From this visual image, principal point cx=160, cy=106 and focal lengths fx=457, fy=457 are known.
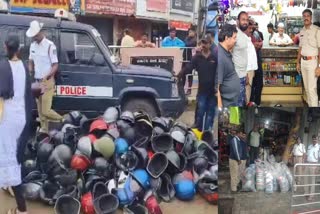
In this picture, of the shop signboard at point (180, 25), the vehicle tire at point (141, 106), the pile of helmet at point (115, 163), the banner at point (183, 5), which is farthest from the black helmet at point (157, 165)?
the banner at point (183, 5)

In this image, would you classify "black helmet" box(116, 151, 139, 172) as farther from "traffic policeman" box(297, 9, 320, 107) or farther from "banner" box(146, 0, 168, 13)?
"traffic policeman" box(297, 9, 320, 107)

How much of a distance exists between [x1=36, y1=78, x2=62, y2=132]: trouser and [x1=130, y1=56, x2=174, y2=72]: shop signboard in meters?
0.42

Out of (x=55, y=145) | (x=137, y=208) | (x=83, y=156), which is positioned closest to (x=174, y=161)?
(x=137, y=208)

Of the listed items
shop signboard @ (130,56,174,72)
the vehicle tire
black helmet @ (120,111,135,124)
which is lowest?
black helmet @ (120,111,135,124)

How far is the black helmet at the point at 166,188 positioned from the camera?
7.94 ft

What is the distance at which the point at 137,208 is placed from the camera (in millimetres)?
2402

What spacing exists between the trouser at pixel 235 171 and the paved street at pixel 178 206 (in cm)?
26

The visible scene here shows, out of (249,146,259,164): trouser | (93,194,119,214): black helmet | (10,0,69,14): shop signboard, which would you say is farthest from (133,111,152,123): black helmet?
(249,146,259,164): trouser

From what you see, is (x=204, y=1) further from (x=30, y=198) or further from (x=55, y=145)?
(x=30, y=198)

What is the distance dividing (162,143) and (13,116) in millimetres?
766

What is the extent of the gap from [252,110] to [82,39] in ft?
3.46

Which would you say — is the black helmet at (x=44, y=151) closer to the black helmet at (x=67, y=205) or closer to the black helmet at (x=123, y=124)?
the black helmet at (x=67, y=205)

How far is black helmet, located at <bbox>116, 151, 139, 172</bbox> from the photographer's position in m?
2.35

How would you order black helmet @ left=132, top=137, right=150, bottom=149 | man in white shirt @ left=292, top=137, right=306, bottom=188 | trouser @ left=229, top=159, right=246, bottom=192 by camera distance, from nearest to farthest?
black helmet @ left=132, top=137, right=150, bottom=149 → trouser @ left=229, top=159, right=246, bottom=192 → man in white shirt @ left=292, top=137, right=306, bottom=188
